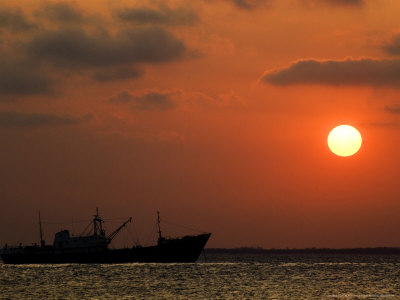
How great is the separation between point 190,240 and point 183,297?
336 ft

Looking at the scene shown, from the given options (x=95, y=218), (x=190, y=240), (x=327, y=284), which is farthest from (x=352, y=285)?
(x=95, y=218)

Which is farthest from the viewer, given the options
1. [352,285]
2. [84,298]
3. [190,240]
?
[190,240]

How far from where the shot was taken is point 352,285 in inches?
4397

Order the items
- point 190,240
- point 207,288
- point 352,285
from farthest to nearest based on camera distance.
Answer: point 190,240 < point 352,285 < point 207,288

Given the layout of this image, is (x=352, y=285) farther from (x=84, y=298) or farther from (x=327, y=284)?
(x=84, y=298)

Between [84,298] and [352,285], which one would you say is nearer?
[84,298]

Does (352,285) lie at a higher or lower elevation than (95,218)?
lower

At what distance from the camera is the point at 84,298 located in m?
85.9

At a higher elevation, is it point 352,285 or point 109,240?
point 109,240

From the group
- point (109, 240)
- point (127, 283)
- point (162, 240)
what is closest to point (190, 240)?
point (162, 240)

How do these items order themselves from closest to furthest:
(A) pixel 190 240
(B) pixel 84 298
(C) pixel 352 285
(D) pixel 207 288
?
(B) pixel 84 298 → (D) pixel 207 288 → (C) pixel 352 285 → (A) pixel 190 240

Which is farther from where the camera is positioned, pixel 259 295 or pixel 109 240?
pixel 109 240

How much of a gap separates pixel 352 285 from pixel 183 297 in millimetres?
34983

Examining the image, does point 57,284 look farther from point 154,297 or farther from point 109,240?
point 109,240
